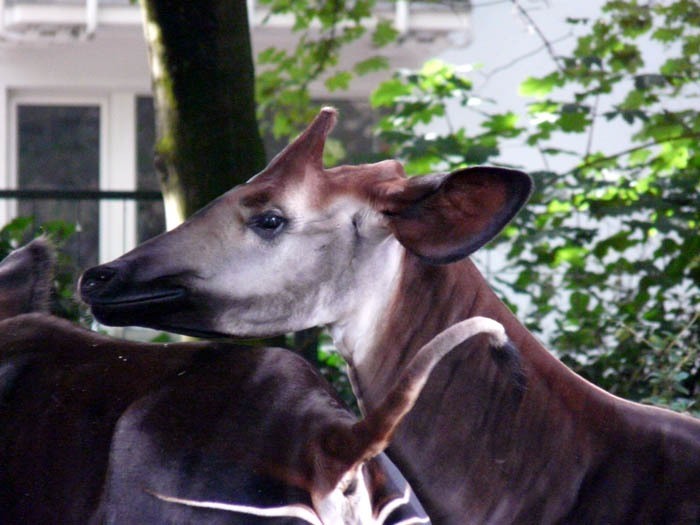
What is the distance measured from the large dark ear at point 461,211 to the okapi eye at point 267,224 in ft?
0.63

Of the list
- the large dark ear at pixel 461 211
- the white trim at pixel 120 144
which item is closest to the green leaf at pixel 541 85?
the large dark ear at pixel 461 211

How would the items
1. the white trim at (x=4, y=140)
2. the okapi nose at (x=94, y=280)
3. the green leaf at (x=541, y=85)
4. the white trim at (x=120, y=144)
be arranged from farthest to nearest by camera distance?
the white trim at (x=120, y=144) < the white trim at (x=4, y=140) < the green leaf at (x=541, y=85) < the okapi nose at (x=94, y=280)

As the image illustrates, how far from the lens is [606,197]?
16.4 ft

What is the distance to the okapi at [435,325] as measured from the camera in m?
1.82

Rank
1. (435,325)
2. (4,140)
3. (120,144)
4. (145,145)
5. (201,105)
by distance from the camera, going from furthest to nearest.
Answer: (145,145)
(120,144)
(4,140)
(201,105)
(435,325)

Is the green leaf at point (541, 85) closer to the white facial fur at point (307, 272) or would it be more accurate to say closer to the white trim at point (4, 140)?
the white facial fur at point (307, 272)

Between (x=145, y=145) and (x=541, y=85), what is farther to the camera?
(x=145, y=145)

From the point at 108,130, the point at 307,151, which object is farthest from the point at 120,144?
the point at 307,151

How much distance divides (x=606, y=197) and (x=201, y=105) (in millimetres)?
2186

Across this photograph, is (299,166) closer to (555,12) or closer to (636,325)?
(636,325)

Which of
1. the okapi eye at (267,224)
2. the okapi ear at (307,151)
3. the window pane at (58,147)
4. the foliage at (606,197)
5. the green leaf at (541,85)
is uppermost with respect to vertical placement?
the okapi ear at (307,151)

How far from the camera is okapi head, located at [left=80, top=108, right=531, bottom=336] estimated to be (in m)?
1.74

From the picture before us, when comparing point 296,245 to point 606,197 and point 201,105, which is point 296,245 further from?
point 606,197

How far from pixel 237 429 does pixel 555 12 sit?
8.10 metres
